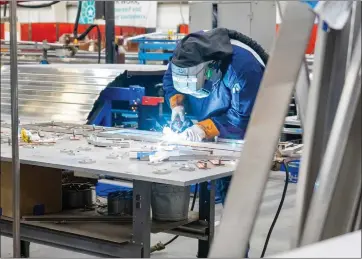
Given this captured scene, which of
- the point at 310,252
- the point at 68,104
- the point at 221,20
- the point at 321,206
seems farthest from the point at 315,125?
the point at 221,20

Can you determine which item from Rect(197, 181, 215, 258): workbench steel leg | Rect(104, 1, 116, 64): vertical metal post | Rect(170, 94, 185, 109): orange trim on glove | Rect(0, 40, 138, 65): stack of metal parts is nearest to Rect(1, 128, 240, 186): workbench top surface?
Rect(197, 181, 215, 258): workbench steel leg

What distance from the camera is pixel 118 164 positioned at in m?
2.58

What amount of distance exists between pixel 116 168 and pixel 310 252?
5.60ft

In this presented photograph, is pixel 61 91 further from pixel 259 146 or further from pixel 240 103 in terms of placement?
pixel 259 146

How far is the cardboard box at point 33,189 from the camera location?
283 centimetres

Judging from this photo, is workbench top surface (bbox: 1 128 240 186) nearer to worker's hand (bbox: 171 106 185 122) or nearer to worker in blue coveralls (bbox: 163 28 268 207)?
worker in blue coveralls (bbox: 163 28 268 207)

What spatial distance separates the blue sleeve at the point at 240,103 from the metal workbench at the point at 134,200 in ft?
0.57

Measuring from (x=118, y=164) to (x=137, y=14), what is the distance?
11988 millimetres

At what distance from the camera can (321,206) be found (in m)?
1.12

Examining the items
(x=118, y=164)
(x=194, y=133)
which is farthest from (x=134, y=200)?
(x=194, y=133)

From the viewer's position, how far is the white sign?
13.8 meters

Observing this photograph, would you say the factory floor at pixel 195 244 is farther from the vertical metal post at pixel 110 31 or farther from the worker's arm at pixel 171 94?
the vertical metal post at pixel 110 31

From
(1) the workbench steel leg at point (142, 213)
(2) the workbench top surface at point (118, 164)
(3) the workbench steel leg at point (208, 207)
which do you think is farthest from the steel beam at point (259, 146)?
(3) the workbench steel leg at point (208, 207)

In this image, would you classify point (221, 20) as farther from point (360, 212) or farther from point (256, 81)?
point (360, 212)
